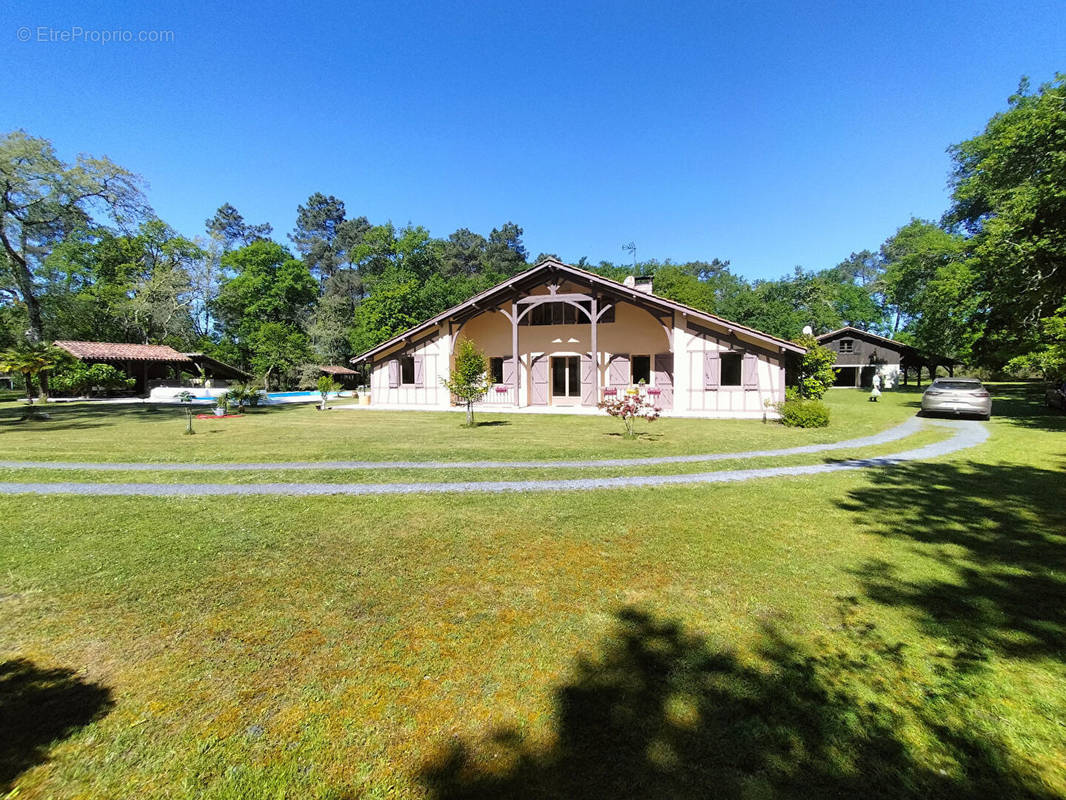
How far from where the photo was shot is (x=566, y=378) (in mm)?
23734

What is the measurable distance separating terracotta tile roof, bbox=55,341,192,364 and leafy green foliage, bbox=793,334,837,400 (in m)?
42.5

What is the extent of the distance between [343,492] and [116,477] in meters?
4.90

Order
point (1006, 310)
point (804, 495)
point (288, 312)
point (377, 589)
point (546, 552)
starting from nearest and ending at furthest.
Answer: point (377, 589) → point (546, 552) → point (804, 495) → point (1006, 310) → point (288, 312)

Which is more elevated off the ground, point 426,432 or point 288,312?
point 288,312

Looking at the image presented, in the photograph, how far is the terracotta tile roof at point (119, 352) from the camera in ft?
104

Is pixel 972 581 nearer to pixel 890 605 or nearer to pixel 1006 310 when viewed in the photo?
pixel 890 605

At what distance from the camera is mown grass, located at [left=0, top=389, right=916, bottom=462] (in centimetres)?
1066

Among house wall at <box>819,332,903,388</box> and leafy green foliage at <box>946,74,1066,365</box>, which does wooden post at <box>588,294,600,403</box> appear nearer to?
leafy green foliage at <box>946,74,1066,365</box>

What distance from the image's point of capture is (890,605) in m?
3.82

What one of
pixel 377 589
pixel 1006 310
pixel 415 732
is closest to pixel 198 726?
pixel 415 732

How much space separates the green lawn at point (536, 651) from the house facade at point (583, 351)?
1344cm

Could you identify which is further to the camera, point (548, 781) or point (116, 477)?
point (116, 477)

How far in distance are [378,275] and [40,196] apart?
→ 2728 centimetres

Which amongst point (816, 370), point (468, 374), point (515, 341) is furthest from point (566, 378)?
point (816, 370)
